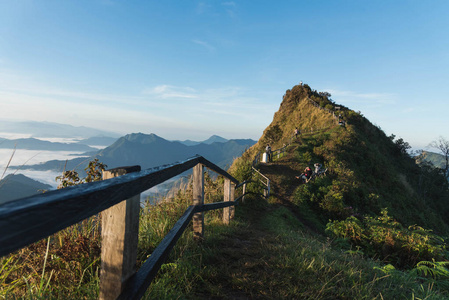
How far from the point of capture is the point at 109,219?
4.89 ft

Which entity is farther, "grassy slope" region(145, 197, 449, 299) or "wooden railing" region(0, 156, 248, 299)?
"grassy slope" region(145, 197, 449, 299)

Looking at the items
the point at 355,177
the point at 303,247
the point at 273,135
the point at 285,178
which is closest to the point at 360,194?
the point at 355,177

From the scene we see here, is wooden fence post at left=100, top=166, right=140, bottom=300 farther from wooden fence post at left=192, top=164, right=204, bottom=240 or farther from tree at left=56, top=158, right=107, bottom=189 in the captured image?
tree at left=56, top=158, right=107, bottom=189

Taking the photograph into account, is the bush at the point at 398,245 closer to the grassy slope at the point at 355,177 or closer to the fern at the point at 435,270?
the fern at the point at 435,270

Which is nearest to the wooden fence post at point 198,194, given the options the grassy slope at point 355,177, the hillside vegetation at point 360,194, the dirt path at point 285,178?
the hillside vegetation at point 360,194

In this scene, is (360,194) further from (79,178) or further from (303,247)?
(79,178)

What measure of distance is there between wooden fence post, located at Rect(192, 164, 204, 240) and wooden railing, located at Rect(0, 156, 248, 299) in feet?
3.00

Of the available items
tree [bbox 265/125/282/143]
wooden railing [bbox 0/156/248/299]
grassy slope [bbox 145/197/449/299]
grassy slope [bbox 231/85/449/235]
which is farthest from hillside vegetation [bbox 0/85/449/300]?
tree [bbox 265/125/282/143]

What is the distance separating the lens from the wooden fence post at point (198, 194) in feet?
11.9

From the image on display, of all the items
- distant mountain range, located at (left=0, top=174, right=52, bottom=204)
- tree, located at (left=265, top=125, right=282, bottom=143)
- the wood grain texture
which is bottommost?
distant mountain range, located at (left=0, top=174, right=52, bottom=204)

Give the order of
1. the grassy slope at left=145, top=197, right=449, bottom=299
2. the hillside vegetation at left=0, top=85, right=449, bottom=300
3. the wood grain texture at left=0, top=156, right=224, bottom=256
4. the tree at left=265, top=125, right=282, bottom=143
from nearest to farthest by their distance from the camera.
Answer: the wood grain texture at left=0, top=156, right=224, bottom=256
the hillside vegetation at left=0, top=85, right=449, bottom=300
the grassy slope at left=145, top=197, right=449, bottom=299
the tree at left=265, top=125, right=282, bottom=143

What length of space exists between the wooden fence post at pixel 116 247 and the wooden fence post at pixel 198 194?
6.81 feet

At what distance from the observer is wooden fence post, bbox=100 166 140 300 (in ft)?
4.79

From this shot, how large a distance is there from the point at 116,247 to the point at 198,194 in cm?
225
